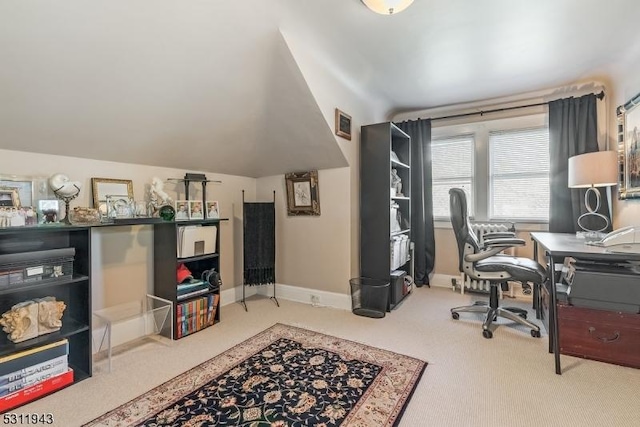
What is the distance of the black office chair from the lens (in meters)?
2.47

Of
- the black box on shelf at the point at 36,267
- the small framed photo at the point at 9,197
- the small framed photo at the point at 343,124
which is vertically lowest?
A: the black box on shelf at the point at 36,267

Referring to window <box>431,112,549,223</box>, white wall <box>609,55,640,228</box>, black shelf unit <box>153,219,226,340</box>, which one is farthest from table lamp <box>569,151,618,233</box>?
black shelf unit <box>153,219,226,340</box>

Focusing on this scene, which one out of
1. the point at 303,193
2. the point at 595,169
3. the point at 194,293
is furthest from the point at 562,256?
the point at 194,293

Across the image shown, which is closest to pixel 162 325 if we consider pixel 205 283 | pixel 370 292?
pixel 205 283

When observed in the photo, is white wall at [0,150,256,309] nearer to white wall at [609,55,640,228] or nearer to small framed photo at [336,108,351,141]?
small framed photo at [336,108,351,141]

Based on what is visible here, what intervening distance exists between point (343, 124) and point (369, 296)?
5.66 feet

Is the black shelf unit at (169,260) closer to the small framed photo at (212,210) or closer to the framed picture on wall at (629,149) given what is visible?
the small framed photo at (212,210)

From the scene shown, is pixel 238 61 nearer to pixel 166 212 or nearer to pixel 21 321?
pixel 166 212

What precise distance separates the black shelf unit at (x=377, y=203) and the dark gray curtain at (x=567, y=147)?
1670 millimetres

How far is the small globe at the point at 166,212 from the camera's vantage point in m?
2.46

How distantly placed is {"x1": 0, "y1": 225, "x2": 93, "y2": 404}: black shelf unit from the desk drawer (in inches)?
124

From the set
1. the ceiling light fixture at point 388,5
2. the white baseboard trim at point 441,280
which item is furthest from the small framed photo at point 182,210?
the white baseboard trim at point 441,280

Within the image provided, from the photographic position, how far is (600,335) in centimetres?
202

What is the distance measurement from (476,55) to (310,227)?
7.23ft
